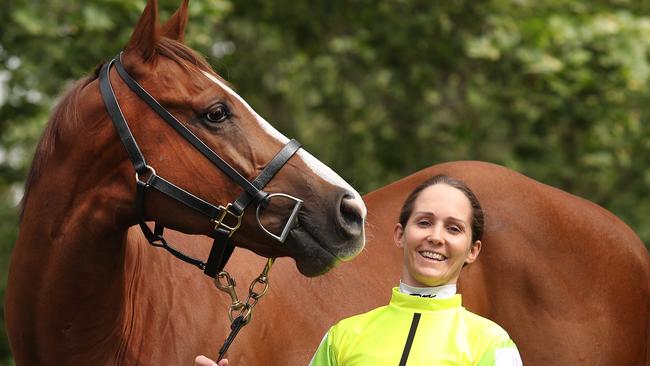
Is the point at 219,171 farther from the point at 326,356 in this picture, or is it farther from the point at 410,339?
the point at 410,339

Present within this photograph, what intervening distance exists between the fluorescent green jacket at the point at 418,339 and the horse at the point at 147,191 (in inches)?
14.0

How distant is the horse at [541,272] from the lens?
13.8 ft

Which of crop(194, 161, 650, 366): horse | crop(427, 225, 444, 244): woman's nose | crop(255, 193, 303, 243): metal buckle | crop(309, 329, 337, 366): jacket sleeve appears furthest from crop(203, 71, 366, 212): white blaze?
crop(194, 161, 650, 366): horse

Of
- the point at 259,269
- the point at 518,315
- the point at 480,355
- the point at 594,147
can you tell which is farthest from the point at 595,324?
the point at 594,147

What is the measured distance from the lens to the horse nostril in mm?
2959

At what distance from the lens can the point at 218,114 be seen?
9.80 ft

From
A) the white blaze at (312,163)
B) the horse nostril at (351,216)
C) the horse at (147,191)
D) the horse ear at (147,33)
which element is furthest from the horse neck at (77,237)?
the horse nostril at (351,216)

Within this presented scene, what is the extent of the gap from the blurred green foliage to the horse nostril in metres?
4.04

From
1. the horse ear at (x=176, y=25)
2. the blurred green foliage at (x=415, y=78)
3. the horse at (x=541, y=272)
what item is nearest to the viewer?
the horse ear at (x=176, y=25)

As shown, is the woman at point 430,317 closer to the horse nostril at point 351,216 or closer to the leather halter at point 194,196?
the horse nostril at point 351,216

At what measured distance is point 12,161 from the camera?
8969mm

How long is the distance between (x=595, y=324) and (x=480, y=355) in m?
1.95

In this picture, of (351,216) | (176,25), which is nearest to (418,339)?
(351,216)

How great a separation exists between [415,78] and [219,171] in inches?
253
